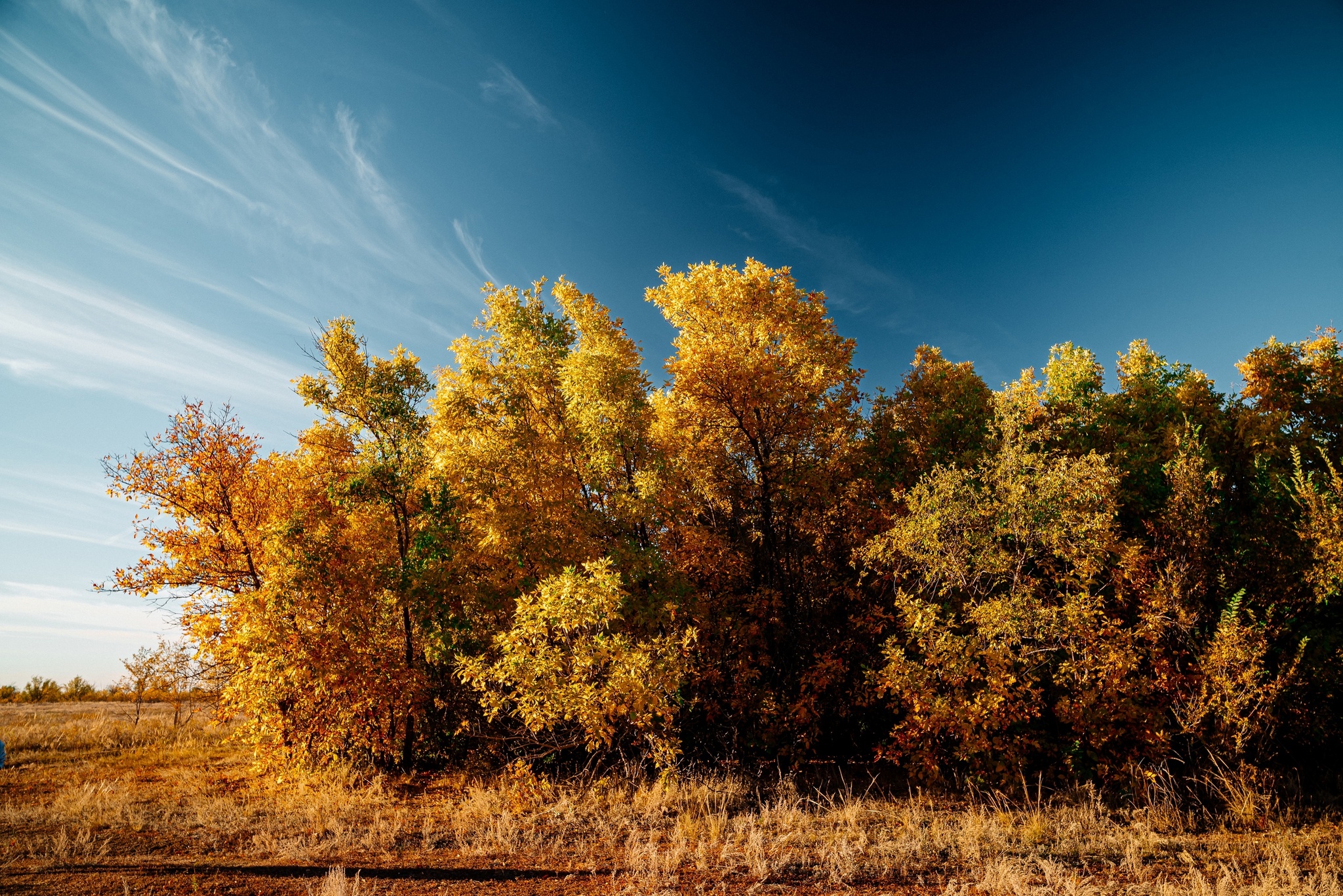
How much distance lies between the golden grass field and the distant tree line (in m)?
1.33

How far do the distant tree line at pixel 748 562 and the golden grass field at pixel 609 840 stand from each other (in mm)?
1330

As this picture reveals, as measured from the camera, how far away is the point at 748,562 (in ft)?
56.1

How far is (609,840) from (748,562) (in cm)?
842

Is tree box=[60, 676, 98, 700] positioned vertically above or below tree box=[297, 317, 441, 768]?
below

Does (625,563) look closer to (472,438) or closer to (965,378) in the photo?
(472,438)

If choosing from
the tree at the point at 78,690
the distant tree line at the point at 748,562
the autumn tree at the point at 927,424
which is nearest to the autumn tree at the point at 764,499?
the distant tree line at the point at 748,562

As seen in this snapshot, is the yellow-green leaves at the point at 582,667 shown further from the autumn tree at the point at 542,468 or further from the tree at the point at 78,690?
the tree at the point at 78,690

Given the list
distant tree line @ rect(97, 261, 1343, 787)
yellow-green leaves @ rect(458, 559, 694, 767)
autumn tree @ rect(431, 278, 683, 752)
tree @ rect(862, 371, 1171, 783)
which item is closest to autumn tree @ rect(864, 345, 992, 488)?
distant tree line @ rect(97, 261, 1343, 787)

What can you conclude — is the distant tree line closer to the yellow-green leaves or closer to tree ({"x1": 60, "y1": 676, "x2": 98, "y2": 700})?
the yellow-green leaves

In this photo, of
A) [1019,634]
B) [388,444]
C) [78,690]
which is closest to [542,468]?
[388,444]

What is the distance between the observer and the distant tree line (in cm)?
1216

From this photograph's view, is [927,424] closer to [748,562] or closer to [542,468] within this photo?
[748,562]

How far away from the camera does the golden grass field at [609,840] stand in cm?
830

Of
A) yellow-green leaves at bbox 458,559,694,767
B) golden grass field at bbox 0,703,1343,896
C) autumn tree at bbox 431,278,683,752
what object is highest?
autumn tree at bbox 431,278,683,752
